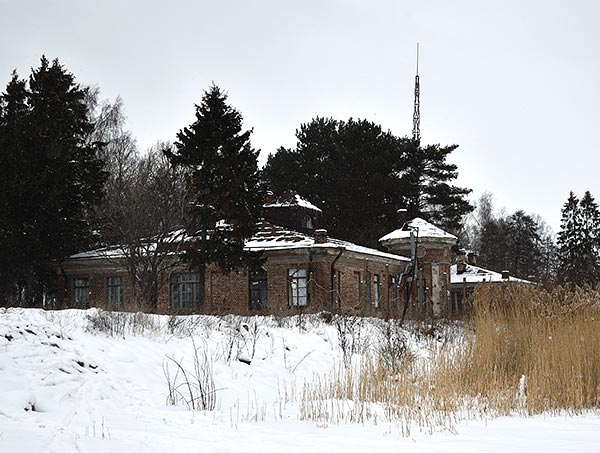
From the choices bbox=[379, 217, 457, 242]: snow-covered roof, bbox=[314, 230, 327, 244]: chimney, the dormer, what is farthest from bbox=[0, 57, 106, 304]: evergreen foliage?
bbox=[379, 217, 457, 242]: snow-covered roof

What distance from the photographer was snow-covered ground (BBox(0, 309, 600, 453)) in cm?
638

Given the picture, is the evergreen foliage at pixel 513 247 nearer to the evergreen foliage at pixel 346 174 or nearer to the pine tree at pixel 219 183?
the evergreen foliage at pixel 346 174

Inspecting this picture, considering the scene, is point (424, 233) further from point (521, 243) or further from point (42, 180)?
point (521, 243)

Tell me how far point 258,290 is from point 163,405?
67.6ft

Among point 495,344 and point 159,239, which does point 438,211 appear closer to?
point 159,239

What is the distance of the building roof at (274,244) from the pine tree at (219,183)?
1.50 metres

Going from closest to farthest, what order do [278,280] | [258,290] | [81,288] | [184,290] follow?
[278,280], [258,290], [184,290], [81,288]

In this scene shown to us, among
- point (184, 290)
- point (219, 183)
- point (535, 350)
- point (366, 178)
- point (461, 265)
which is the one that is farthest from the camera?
point (366, 178)

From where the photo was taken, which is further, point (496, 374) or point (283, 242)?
point (283, 242)

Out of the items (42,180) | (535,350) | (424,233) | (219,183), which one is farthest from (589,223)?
(535,350)

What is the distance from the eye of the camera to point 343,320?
1684cm

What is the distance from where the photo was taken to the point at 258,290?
29.1m

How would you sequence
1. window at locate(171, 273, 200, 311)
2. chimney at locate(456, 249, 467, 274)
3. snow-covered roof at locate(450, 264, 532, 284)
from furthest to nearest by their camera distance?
chimney at locate(456, 249, 467, 274) < snow-covered roof at locate(450, 264, 532, 284) < window at locate(171, 273, 200, 311)

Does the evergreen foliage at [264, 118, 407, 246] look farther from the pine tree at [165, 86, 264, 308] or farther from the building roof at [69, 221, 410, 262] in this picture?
the pine tree at [165, 86, 264, 308]
